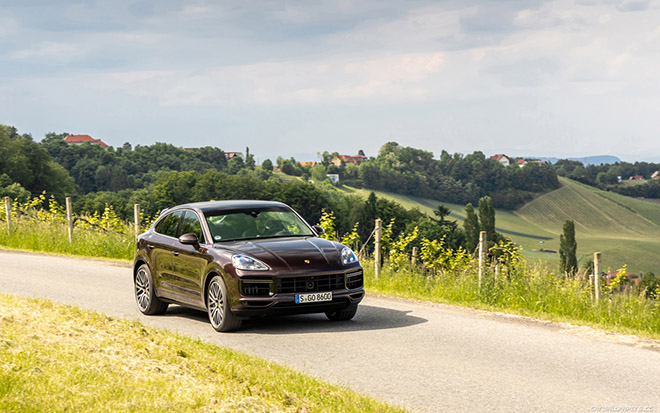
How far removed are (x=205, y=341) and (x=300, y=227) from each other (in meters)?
2.53

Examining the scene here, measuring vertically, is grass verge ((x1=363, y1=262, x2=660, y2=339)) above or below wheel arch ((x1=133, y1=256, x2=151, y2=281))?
below

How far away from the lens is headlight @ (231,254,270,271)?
9.70m

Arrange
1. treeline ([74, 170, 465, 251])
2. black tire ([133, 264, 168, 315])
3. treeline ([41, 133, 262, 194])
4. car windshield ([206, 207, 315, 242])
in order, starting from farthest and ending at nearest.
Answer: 1. treeline ([41, 133, 262, 194])
2. treeline ([74, 170, 465, 251])
3. black tire ([133, 264, 168, 315])
4. car windshield ([206, 207, 315, 242])

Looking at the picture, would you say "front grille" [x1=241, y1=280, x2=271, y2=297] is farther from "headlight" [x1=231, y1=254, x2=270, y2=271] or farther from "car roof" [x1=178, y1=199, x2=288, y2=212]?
"car roof" [x1=178, y1=199, x2=288, y2=212]

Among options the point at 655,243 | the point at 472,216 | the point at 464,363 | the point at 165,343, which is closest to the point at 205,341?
the point at 165,343

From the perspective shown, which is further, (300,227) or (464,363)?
(300,227)

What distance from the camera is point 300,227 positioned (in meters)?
11.1

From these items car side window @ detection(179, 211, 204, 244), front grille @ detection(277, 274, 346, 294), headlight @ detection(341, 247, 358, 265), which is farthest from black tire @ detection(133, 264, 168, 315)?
headlight @ detection(341, 247, 358, 265)

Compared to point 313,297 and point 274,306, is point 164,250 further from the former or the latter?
point 313,297

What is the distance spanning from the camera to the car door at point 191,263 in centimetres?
1043

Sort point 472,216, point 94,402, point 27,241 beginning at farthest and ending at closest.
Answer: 1. point 472,216
2. point 27,241
3. point 94,402

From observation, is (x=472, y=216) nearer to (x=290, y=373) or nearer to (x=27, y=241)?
(x=27, y=241)

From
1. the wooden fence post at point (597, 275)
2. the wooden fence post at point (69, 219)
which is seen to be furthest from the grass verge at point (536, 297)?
the wooden fence post at point (69, 219)

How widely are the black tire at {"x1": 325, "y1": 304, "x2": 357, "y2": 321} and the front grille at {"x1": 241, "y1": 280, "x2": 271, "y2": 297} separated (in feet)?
4.50
